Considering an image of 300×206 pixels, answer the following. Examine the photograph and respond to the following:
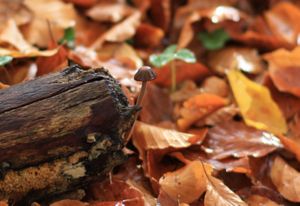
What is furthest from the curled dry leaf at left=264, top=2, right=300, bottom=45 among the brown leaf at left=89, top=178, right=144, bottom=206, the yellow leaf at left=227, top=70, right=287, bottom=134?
the brown leaf at left=89, top=178, right=144, bottom=206

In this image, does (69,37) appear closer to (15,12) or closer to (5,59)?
(15,12)

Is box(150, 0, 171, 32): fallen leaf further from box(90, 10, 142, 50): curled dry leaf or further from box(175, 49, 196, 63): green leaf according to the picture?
box(175, 49, 196, 63): green leaf

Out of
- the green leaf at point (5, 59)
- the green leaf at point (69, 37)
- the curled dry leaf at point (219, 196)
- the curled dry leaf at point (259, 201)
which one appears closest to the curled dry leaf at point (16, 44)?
the green leaf at point (5, 59)

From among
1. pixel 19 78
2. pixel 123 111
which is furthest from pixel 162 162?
pixel 19 78

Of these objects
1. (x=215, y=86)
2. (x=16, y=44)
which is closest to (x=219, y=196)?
(x=215, y=86)

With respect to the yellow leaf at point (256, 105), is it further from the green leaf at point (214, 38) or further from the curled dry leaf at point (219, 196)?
the curled dry leaf at point (219, 196)
